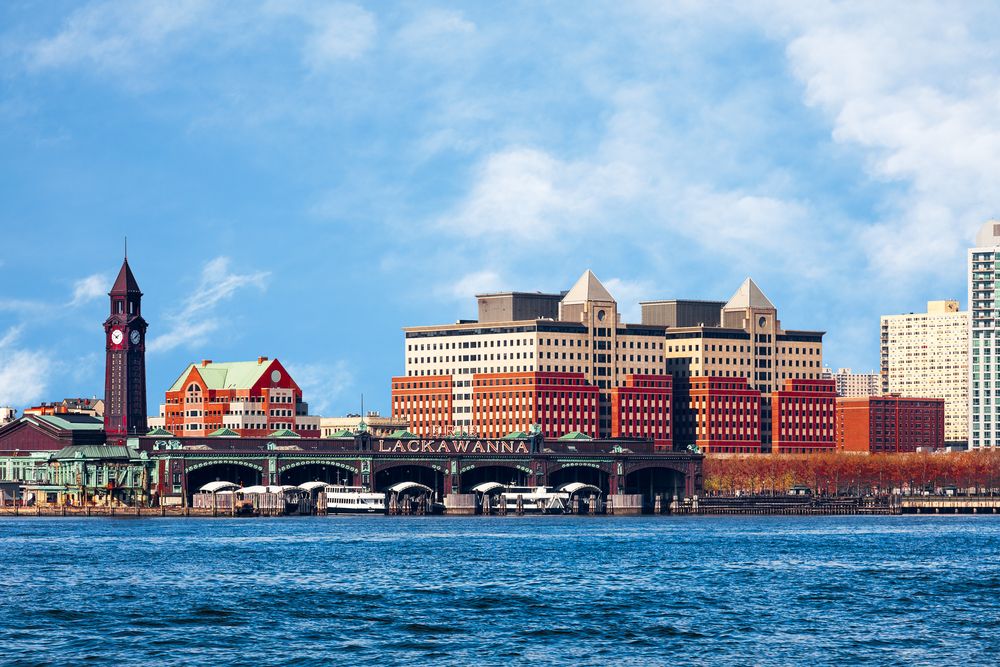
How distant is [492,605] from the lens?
122625 millimetres

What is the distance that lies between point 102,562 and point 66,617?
43.6m

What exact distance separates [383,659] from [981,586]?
54.7m

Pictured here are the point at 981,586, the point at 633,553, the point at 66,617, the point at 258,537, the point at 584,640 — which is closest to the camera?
the point at 584,640

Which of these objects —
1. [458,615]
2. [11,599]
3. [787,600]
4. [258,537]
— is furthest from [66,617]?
[258,537]

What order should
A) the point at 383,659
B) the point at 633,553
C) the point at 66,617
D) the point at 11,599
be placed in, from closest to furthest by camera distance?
the point at 383,659 → the point at 66,617 → the point at 11,599 → the point at 633,553

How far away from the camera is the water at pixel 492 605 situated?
101 meters

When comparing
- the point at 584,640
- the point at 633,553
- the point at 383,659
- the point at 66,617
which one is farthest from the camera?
the point at 633,553

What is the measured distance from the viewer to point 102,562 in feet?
516

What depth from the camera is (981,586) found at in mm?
138375

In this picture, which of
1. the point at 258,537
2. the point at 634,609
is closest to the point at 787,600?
the point at 634,609

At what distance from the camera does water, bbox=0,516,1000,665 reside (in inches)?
3984

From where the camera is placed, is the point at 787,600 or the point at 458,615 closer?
the point at 458,615

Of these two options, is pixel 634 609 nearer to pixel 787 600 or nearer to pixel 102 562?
pixel 787 600

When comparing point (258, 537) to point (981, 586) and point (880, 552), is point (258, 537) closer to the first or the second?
point (880, 552)
